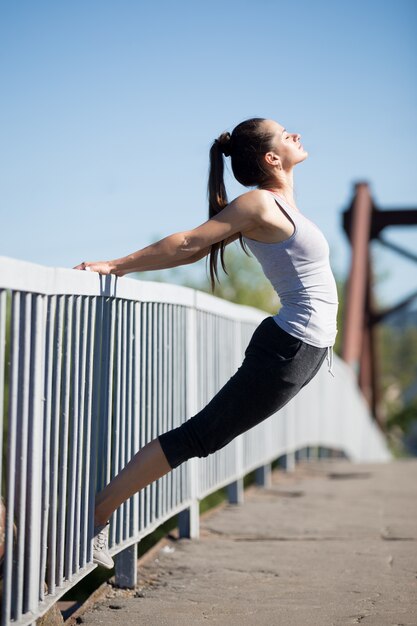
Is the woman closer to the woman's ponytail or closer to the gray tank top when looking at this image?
the gray tank top

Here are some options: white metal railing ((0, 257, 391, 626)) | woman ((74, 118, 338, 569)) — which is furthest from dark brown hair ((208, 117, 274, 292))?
white metal railing ((0, 257, 391, 626))

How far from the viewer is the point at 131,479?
359cm

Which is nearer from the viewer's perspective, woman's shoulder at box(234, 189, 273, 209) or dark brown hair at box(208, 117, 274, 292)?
woman's shoulder at box(234, 189, 273, 209)

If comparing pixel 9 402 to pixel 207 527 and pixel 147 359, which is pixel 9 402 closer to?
pixel 147 359

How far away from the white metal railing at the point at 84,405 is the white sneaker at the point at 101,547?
35 mm

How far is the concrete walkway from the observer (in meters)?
3.60

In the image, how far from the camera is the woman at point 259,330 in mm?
3551

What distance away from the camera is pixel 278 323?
3.63m

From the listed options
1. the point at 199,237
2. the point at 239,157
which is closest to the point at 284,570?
the point at 199,237

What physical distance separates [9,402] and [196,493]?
278cm

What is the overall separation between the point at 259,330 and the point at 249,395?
0.23 m

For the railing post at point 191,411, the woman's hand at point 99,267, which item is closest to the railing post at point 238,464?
the railing post at point 191,411

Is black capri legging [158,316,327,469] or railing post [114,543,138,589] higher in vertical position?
Answer: black capri legging [158,316,327,469]

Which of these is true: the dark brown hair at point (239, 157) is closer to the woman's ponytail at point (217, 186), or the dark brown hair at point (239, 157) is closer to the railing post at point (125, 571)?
the woman's ponytail at point (217, 186)
